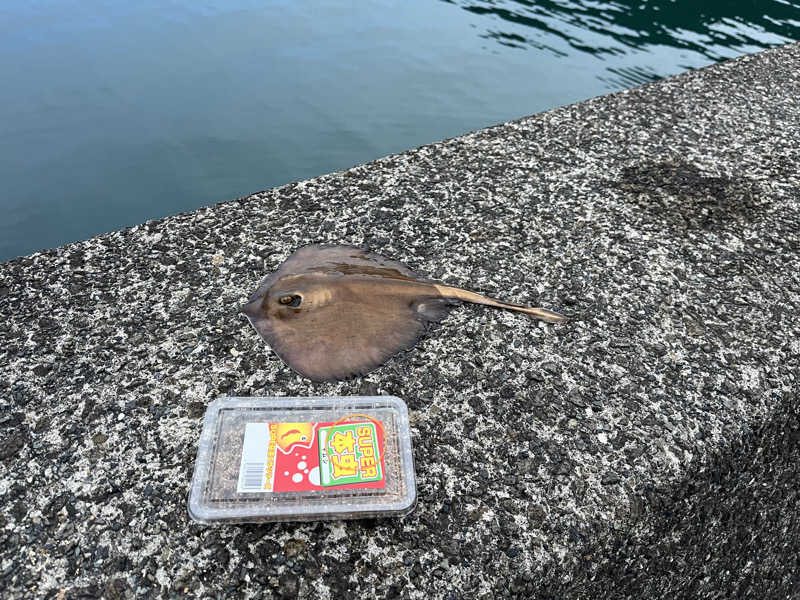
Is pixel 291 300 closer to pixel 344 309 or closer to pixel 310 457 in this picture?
pixel 344 309

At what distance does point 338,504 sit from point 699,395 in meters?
1.03

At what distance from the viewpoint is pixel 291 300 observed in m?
1.79

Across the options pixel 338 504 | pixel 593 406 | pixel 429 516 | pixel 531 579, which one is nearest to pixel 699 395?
pixel 593 406

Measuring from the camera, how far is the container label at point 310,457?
1.32 meters

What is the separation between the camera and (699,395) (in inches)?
63.3

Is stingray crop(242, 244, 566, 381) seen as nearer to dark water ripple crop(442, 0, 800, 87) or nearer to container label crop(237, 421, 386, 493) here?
container label crop(237, 421, 386, 493)

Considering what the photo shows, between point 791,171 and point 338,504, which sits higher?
point 791,171

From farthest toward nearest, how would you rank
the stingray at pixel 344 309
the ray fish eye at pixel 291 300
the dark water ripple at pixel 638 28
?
the dark water ripple at pixel 638 28, the ray fish eye at pixel 291 300, the stingray at pixel 344 309

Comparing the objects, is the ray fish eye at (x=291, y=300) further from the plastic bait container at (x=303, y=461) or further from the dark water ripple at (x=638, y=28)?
the dark water ripple at (x=638, y=28)

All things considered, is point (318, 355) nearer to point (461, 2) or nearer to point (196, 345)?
point (196, 345)

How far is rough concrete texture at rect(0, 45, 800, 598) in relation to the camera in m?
1.25

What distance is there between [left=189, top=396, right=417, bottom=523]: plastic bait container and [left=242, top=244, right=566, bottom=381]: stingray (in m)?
0.16

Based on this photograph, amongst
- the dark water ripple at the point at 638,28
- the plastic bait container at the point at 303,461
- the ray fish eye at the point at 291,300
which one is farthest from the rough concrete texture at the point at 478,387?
the dark water ripple at the point at 638,28

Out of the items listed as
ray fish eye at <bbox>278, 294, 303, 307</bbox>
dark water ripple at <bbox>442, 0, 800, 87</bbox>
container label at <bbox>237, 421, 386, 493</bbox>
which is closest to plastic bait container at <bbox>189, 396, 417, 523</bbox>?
container label at <bbox>237, 421, 386, 493</bbox>
